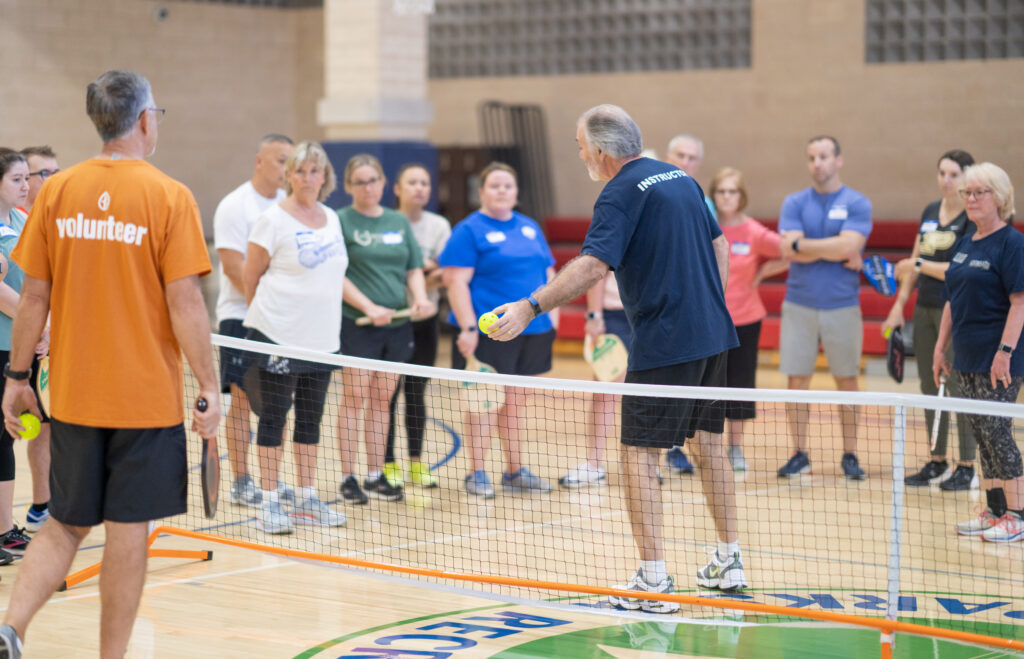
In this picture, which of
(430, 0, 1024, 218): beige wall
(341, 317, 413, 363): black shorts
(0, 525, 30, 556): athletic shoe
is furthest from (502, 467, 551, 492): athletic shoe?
(430, 0, 1024, 218): beige wall

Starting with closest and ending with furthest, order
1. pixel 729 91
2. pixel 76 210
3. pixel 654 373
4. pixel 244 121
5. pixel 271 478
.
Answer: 1. pixel 76 210
2. pixel 654 373
3. pixel 271 478
4. pixel 729 91
5. pixel 244 121

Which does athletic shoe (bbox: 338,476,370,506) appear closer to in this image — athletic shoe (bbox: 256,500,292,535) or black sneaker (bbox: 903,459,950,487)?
athletic shoe (bbox: 256,500,292,535)

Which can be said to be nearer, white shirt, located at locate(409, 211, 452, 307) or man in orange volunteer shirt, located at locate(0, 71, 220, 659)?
man in orange volunteer shirt, located at locate(0, 71, 220, 659)

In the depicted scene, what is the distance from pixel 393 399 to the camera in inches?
266

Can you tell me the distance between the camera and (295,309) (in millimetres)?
5848

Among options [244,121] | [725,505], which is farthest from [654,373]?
[244,121]

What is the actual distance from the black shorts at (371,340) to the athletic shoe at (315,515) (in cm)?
90

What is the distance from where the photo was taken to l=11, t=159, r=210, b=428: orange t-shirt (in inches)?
138

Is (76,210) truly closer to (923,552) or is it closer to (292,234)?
(292,234)

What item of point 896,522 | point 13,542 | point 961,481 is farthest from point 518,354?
point 896,522

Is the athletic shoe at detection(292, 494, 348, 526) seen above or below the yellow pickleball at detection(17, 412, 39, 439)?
below

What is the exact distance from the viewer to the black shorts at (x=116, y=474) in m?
3.54

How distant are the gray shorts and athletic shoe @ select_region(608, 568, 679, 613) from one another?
2884 millimetres

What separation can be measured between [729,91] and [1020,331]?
8.44 metres
